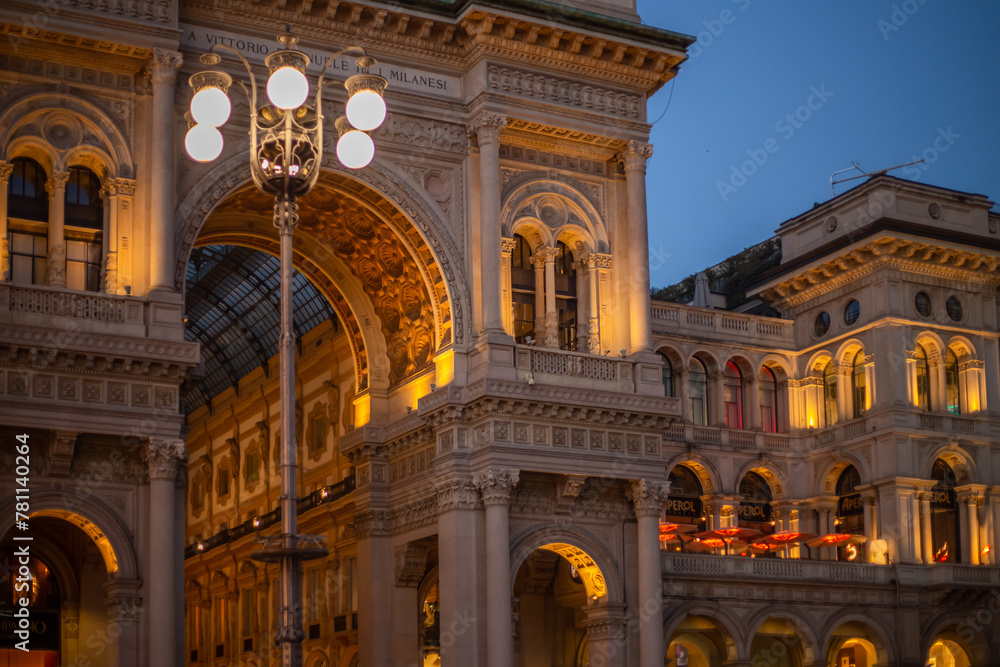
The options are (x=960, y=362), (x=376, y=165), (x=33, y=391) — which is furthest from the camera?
(x=960, y=362)

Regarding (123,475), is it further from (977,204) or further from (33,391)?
(977,204)

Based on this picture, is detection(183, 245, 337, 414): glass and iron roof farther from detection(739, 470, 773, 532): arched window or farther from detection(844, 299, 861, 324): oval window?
detection(844, 299, 861, 324): oval window

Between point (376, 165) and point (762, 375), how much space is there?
79.2 feet

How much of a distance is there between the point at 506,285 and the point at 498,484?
5.61 meters

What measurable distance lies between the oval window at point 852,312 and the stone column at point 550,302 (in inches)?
766

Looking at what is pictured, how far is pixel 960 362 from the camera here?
57812 millimetres

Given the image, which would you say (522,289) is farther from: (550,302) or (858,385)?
(858,385)

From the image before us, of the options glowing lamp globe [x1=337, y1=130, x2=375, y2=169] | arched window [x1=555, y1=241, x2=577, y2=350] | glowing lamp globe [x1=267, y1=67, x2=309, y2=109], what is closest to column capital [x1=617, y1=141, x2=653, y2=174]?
arched window [x1=555, y1=241, x2=577, y2=350]

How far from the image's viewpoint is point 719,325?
58.2m

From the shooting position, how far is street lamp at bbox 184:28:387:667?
22.2 metres

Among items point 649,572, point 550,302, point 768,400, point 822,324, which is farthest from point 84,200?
point 822,324

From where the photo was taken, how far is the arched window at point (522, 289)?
42250mm

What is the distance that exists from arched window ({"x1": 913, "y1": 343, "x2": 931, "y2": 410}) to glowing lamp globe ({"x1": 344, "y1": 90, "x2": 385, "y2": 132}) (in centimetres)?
3709

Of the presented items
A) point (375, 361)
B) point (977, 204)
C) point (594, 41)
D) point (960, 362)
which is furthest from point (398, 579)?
point (977, 204)
